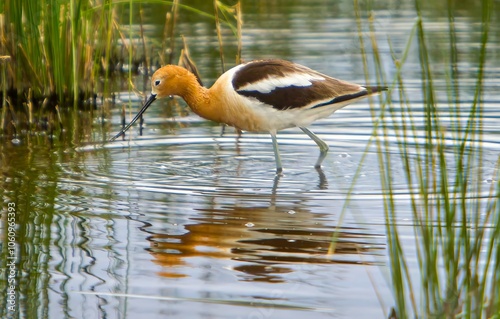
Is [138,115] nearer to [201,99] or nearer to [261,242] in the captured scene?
[201,99]

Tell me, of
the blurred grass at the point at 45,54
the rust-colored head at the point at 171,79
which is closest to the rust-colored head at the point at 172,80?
the rust-colored head at the point at 171,79

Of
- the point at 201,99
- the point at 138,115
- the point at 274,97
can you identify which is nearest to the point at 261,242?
the point at 274,97

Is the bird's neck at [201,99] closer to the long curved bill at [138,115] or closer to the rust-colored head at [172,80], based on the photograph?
the rust-colored head at [172,80]

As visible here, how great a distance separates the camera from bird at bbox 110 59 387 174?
734cm

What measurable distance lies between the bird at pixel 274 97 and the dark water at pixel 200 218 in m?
0.32

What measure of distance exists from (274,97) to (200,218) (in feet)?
5.79

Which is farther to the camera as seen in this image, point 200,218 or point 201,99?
point 201,99

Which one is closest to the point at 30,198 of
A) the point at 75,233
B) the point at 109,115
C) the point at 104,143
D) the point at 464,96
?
the point at 75,233

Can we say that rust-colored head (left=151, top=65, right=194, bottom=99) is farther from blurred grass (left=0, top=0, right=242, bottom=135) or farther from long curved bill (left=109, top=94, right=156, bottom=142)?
blurred grass (left=0, top=0, right=242, bottom=135)

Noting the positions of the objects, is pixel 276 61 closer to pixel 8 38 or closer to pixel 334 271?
pixel 8 38

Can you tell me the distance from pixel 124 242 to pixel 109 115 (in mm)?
4257

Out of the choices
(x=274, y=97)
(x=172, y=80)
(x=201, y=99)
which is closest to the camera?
(x=274, y=97)

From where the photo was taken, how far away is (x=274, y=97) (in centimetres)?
733

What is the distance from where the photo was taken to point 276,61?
24.8 feet
